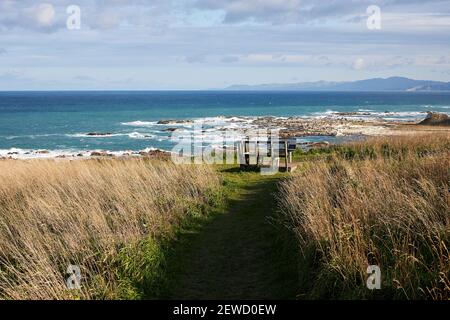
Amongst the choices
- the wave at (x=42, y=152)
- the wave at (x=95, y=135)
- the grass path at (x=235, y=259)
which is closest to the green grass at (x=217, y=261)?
the grass path at (x=235, y=259)

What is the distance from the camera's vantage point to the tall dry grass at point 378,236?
6.07m

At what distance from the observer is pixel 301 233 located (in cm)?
862

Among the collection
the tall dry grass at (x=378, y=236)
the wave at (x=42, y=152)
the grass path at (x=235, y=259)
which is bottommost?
the wave at (x=42, y=152)

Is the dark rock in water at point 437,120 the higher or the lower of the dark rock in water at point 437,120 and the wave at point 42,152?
the higher

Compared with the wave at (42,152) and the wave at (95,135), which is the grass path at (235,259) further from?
the wave at (95,135)

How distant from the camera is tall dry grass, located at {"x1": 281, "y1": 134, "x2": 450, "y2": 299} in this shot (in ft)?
19.9

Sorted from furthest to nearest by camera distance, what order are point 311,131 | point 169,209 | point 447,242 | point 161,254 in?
point 311,131, point 169,209, point 161,254, point 447,242

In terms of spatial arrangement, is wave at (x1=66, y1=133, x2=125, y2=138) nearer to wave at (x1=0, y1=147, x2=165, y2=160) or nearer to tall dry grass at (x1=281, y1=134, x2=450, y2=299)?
wave at (x1=0, y1=147, x2=165, y2=160)

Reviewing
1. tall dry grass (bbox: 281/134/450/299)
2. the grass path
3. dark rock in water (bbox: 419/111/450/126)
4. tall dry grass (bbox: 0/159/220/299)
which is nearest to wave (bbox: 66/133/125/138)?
dark rock in water (bbox: 419/111/450/126)

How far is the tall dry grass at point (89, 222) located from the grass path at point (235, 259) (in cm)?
55

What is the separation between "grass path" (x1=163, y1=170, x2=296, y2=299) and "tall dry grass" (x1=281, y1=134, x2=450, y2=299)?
524 millimetres
